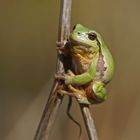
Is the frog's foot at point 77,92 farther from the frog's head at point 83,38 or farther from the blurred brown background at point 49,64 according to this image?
the blurred brown background at point 49,64

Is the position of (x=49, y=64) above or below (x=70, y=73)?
below

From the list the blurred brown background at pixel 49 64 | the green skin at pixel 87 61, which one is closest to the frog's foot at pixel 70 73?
the green skin at pixel 87 61

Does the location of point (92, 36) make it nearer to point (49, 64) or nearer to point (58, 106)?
point (58, 106)

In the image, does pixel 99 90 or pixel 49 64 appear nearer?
pixel 99 90

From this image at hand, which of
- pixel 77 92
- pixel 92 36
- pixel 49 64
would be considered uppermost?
pixel 92 36

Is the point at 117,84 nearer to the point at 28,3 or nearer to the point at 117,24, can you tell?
the point at 117,24

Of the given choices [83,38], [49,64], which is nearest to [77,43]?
[83,38]

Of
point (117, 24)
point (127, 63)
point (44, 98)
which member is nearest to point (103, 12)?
point (117, 24)
